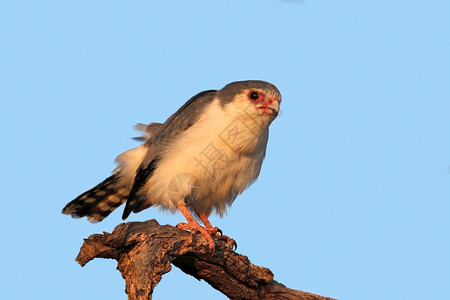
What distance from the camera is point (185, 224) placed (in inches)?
286

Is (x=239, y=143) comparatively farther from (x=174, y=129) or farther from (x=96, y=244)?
(x=96, y=244)

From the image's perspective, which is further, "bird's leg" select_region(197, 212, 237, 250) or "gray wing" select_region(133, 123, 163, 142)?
"gray wing" select_region(133, 123, 163, 142)

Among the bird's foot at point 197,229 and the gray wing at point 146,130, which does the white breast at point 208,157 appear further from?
the gray wing at point 146,130

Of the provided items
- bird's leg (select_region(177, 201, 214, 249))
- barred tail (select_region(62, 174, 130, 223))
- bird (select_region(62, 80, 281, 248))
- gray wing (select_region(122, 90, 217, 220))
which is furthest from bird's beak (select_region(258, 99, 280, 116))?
barred tail (select_region(62, 174, 130, 223))

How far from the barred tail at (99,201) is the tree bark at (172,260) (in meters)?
1.60

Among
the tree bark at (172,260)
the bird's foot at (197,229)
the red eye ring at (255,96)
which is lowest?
the tree bark at (172,260)

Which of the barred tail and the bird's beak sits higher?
the bird's beak

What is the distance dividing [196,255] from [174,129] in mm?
1567

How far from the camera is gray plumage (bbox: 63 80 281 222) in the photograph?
725 cm

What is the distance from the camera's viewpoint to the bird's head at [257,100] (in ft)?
23.9

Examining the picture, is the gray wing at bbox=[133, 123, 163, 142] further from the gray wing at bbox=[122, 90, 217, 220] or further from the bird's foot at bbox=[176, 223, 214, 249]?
the bird's foot at bbox=[176, 223, 214, 249]

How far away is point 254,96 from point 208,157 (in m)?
0.90

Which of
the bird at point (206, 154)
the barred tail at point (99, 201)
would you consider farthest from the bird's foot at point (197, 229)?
the barred tail at point (99, 201)

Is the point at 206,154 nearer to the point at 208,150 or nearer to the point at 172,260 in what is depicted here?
the point at 208,150
